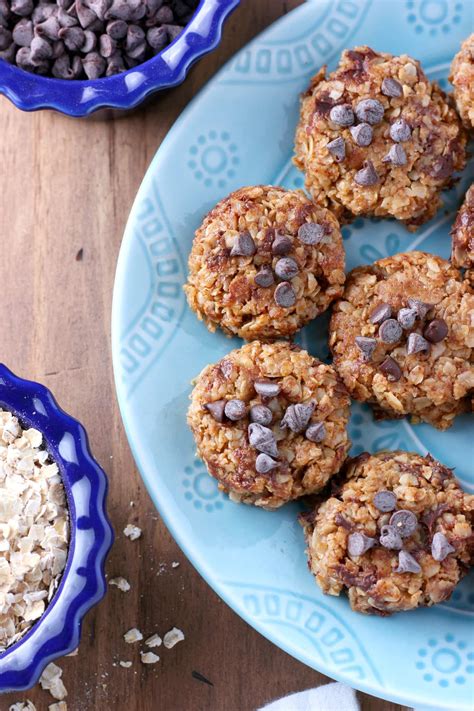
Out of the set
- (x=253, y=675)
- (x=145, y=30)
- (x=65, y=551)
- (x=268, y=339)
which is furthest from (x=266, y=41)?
(x=253, y=675)

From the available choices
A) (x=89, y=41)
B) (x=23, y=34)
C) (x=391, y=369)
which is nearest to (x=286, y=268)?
(x=391, y=369)

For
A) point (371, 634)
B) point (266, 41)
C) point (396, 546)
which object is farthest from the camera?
point (266, 41)

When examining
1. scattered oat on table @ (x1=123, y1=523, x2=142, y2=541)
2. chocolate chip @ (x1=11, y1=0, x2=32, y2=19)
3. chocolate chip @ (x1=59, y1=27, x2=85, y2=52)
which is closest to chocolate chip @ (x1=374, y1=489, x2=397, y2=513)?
scattered oat on table @ (x1=123, y1=523, x2=142, y2=541)

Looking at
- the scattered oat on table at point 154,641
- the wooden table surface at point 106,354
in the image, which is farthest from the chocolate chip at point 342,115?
the scattered oat on table at point 154,641

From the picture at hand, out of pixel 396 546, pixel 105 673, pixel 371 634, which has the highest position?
pixel 396 546

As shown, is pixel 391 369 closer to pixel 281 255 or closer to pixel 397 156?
pixel 281 255

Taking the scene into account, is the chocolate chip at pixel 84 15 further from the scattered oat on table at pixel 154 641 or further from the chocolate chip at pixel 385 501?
the scattered oat on table at pixel 154 641

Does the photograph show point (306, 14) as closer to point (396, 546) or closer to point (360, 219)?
point (360, 219)
